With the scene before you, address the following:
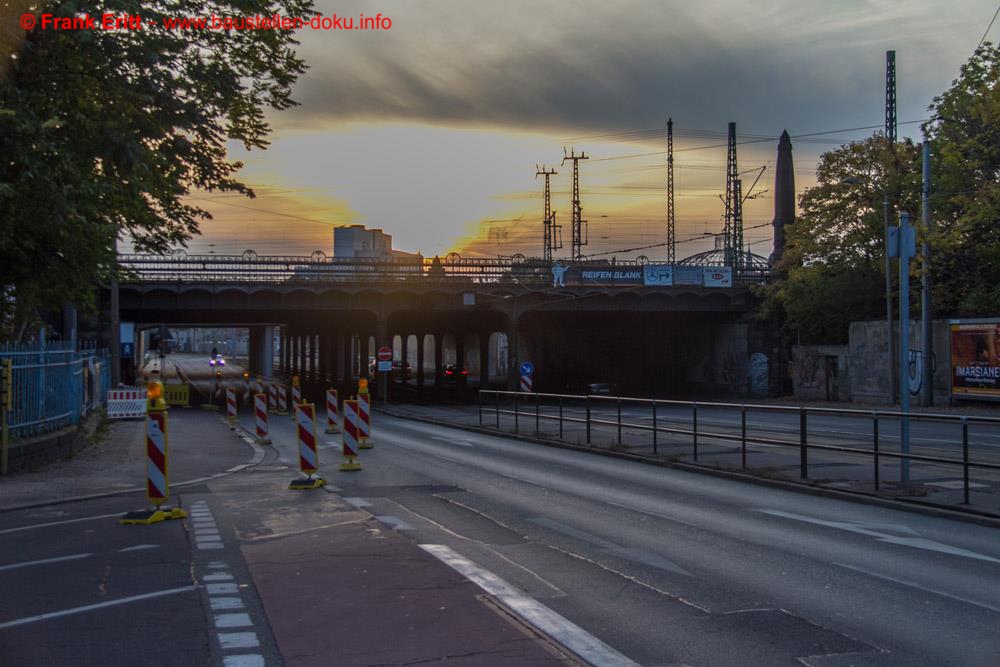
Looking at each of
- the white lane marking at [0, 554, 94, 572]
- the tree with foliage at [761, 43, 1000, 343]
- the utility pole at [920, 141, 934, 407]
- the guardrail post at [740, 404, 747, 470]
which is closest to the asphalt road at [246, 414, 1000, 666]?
the guardrail post at [740, 404, 747, 470]

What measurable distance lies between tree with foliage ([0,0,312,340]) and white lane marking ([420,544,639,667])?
20.9 feet

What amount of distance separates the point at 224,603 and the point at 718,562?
4342 mm

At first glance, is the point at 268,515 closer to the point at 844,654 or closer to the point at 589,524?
the point at 589,524

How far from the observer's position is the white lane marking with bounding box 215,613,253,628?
6828 mm

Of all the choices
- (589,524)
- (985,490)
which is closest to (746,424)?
(985,490)

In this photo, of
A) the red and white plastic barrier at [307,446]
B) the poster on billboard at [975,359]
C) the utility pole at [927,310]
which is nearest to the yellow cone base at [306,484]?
the red and white plastic barrier at [307,446]

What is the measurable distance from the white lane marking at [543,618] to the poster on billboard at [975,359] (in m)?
30.7

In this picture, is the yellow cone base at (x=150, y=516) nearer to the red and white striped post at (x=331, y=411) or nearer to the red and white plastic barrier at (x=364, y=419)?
the red and white plastic barrier at (x=364, y=419)

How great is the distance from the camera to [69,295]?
14.3 meters

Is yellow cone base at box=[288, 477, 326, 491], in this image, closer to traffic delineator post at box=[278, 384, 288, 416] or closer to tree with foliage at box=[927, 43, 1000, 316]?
tree with foliage at box=[927, 43, 1000, 316]

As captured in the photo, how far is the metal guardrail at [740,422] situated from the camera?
481 inches

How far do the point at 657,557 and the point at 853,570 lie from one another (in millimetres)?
1723

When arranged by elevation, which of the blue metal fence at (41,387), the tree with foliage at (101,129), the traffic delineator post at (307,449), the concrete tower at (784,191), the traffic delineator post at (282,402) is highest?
the concrete tower at (784,191)

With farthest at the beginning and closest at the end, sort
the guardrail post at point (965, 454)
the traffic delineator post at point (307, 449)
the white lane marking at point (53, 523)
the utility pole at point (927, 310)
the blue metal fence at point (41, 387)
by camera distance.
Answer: the utility pole at point (927, 310), the blue metal fence at point (41, 387), the traffic delineator post at point (307, 449), the guardrail post at point (965, 454), the white lane marking at point (53, 523)
